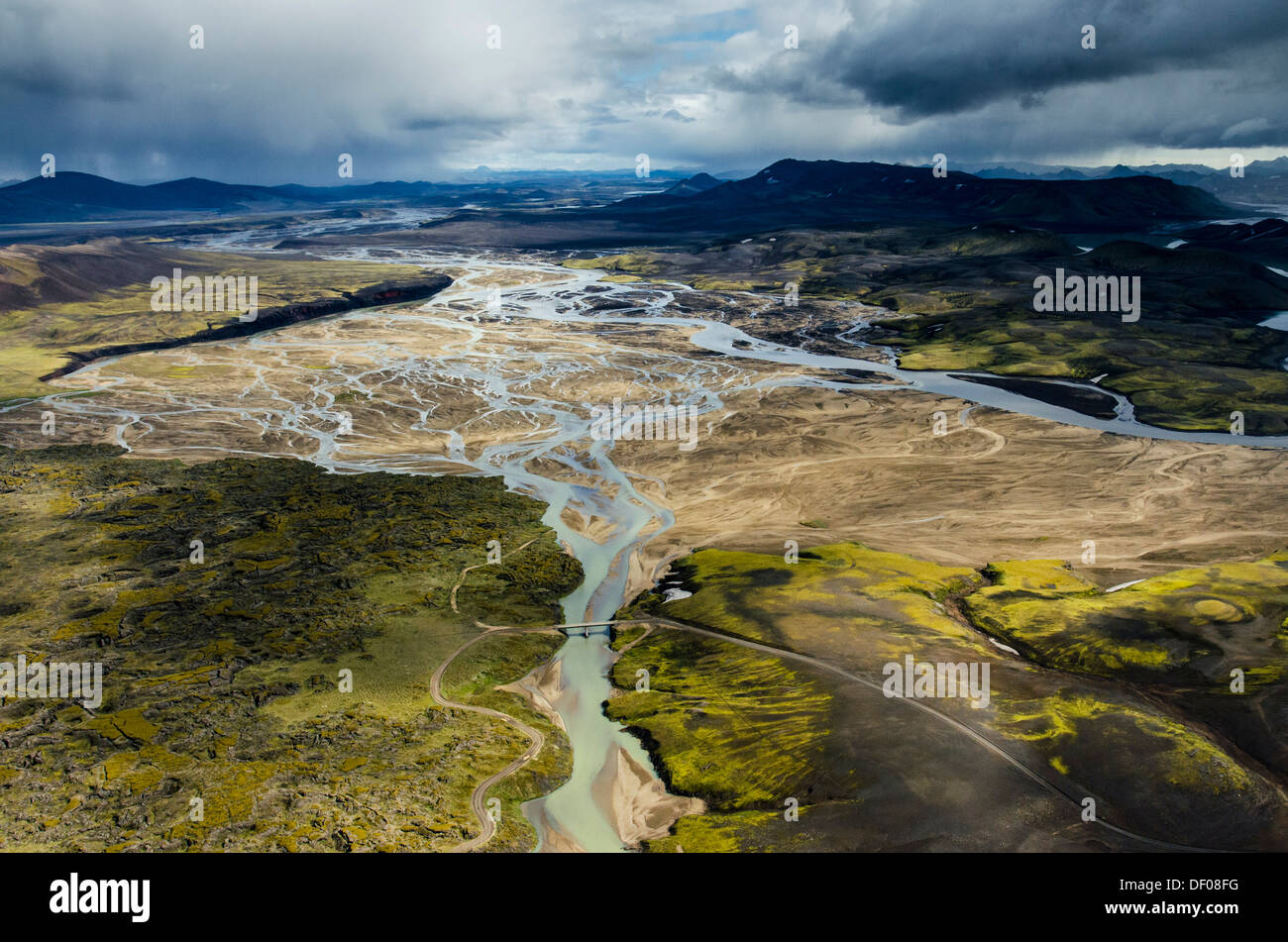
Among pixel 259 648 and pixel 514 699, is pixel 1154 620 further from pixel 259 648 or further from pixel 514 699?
pixel 259 648

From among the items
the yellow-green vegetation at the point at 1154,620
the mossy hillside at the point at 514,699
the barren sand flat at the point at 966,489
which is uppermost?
the barren sand flat at the point at 966,489

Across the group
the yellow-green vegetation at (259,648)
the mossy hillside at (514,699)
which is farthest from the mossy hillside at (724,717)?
the yellow-green vegetation at (259,648)

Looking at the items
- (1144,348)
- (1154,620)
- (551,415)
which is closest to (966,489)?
(1154,620)

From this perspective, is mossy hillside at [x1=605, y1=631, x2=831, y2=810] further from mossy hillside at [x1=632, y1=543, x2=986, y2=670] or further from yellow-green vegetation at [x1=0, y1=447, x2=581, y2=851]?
yellow-green vegetation at [x1=0, y1=447, x2=581, y2=851]

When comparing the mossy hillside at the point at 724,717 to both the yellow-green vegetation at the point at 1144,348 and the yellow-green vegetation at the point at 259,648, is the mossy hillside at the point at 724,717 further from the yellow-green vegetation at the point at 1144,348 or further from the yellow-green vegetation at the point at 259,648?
the yellow-green vegetation at the point at 1144,348

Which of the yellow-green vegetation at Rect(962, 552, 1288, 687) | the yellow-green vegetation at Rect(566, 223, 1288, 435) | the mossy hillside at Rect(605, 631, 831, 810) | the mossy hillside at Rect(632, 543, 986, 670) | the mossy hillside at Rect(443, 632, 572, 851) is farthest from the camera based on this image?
the yellow-green vegetation at Rect(566, 223, 1288, 435)

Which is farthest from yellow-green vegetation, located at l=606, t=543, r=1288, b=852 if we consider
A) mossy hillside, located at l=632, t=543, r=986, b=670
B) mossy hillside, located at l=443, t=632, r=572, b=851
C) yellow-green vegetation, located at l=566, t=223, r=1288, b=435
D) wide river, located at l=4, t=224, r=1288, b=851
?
yellow-green vegetation, located at l=566, t=223, r=1288, b=435
